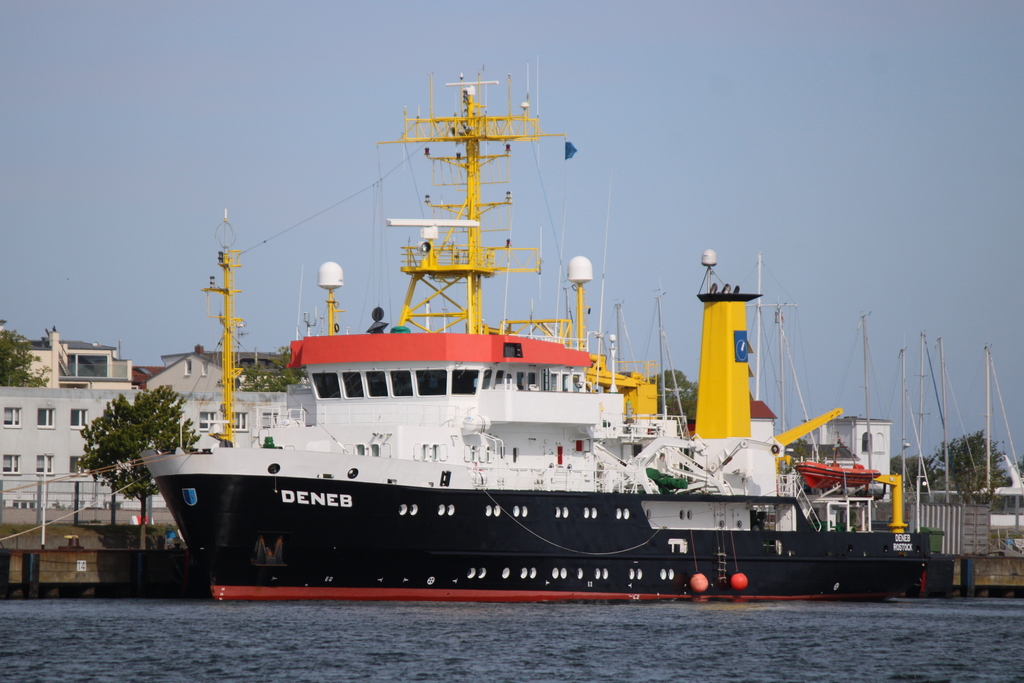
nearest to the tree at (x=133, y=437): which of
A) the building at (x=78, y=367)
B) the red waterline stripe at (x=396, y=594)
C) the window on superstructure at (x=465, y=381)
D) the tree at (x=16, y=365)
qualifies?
the red waterline stripe at (x=396, y=594)

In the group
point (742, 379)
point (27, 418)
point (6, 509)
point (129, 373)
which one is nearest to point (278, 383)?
point (129, 373)

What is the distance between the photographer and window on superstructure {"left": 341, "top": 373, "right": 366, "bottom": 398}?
2869 centimetres

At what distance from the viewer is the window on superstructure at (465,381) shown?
2833cm

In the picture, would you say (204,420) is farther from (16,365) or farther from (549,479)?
(549,479)

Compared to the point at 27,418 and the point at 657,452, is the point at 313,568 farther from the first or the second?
the point at 27,418

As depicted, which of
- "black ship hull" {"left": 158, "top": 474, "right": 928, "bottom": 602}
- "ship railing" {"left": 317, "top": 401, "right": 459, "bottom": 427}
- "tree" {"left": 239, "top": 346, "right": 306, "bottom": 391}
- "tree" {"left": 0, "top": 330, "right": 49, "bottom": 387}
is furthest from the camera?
"tree" {"left": 239, "top": 346, "right": 306, "bottom": 391}

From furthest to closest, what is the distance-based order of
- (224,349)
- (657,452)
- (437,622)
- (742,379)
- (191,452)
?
(224,349)
(742,379)
(657,452)
(191,452)
(437,622)

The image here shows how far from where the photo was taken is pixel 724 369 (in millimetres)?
32281

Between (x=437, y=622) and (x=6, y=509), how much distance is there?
2043 centimetres

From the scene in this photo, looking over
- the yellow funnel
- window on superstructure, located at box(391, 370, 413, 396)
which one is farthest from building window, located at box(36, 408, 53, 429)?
the yellow funnel

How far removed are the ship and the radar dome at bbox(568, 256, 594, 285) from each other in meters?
0.06

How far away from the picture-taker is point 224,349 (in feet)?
116

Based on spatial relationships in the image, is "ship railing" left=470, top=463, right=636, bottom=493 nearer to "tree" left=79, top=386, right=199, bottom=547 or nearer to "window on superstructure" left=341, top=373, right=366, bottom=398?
"window on superstructure" left=341, top=373, right=366, bottom=398

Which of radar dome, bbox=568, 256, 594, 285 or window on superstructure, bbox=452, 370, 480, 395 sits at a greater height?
radar dome, bbox=568, 256, 594, 285
